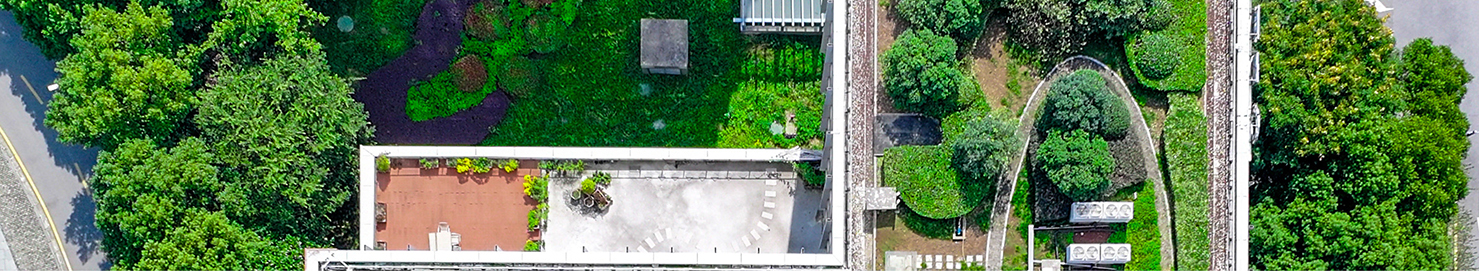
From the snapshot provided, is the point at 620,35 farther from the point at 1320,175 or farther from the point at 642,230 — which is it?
the point at 1320,175

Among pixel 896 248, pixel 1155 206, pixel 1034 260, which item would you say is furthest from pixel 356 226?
pixel 1155 206

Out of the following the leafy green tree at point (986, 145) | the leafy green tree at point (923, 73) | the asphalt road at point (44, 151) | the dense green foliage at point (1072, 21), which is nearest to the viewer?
the leafy green tree at point (986, 145)

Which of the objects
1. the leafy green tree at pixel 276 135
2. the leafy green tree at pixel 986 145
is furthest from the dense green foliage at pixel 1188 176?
the leafy green tree at pixel 276 135

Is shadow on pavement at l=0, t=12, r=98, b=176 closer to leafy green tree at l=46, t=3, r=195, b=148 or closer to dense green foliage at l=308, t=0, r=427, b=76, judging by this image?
leafy green tree at l=46, t=3, r=195, b=148

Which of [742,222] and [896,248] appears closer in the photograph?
[896,248]

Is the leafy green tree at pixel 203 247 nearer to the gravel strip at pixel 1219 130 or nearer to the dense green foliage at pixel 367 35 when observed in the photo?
the dense green foliage at pixel 367 35

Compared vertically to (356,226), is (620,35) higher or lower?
higher

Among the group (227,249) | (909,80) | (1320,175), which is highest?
(909,80)
